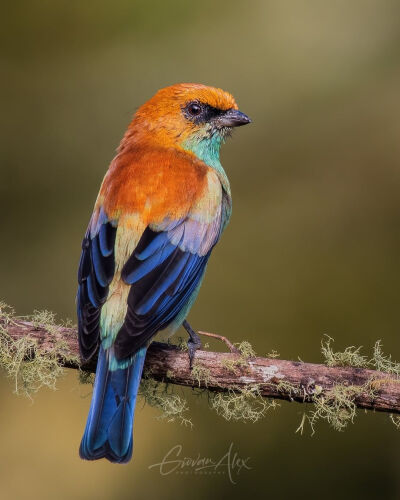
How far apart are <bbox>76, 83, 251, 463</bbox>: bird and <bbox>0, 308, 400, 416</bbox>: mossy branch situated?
146mm

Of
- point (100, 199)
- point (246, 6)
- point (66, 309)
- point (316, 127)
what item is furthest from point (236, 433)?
point (246, 6)

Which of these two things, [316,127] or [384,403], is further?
[316,127]

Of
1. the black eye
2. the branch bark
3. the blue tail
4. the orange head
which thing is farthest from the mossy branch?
the black eye

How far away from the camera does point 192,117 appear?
18.7 feet

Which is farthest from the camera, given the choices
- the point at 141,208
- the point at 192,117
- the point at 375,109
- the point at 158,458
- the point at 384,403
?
the point at 375,109

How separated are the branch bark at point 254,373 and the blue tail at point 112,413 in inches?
9.4

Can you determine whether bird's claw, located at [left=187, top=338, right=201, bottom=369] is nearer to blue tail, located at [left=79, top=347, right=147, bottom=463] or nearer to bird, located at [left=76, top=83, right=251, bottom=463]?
bird, located at [left=76, top=83, right=251, bottom=463]

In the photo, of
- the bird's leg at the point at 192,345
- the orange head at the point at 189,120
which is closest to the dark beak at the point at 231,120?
the orange head at the point at 189,120

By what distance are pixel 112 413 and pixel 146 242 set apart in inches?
38.7

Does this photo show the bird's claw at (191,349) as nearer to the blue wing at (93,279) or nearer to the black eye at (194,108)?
the blue wing at (93,279)

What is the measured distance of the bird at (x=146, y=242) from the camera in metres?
4.33

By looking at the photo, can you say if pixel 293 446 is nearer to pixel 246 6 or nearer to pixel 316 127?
pixel 316 127

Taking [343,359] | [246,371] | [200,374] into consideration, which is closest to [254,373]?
[246,371]

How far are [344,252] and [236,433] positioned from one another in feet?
5.93
